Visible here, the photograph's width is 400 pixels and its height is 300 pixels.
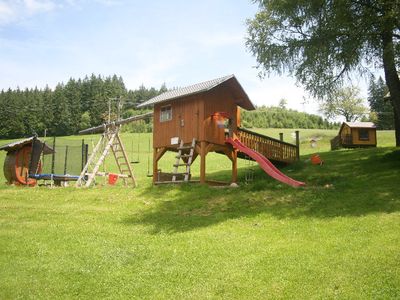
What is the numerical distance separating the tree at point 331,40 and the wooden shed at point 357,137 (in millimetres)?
22003

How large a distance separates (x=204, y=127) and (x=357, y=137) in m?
26.9

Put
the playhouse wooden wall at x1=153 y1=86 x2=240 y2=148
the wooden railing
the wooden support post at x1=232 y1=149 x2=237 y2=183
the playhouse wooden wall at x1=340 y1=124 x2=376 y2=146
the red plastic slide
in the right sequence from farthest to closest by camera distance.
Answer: the playhouse wooden wall at x1=340 y1=124 x2=376 y2=146 < the wooden railing < the wooden support post at x1=232 y1=149 x2=237 y2=183 < the playhouse wooden wall at x1=153 y1=86 x2=240 y2=148 < the red plastic slide

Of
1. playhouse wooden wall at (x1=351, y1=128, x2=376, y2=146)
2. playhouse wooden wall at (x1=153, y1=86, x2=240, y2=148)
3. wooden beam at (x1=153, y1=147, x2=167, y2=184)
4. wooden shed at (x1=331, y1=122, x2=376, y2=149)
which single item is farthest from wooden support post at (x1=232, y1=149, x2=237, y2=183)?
playhouse wooden wall at (x1=351, y1=128, x2=376, y2=146)

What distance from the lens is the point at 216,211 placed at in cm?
1611

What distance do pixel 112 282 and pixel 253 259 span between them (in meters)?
3.42

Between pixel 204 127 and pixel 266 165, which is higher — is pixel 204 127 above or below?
above

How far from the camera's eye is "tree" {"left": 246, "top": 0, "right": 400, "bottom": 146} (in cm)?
1956

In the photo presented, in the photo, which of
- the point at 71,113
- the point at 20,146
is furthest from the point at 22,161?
the point at 71,113

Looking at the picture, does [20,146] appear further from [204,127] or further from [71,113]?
[71,113]

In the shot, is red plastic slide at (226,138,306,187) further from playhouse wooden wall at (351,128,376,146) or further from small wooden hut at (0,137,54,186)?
playhouse wooden wall at (351,128,376,146)

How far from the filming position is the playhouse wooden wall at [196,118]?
22766 mm

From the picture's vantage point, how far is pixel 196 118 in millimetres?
22891

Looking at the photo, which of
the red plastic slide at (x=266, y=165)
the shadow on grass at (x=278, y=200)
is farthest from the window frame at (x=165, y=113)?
the shadow on grass at (x=278, y=200)

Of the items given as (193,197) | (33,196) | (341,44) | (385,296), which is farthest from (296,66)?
(385,296)
